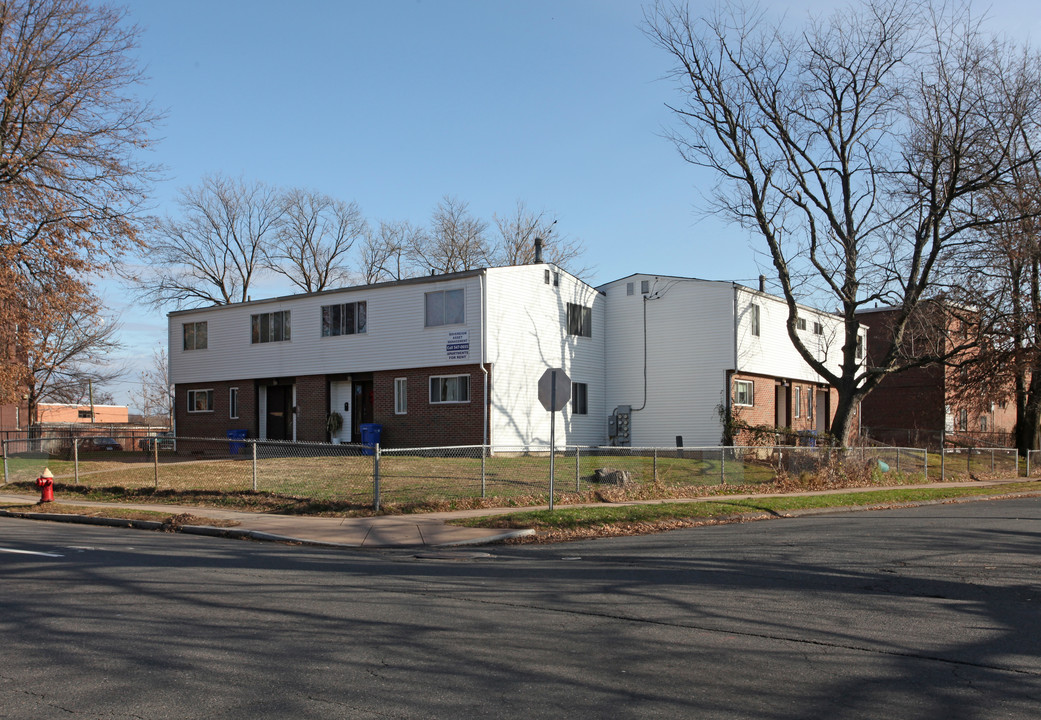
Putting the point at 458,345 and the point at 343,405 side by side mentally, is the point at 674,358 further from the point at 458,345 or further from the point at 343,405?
the point at 343,405

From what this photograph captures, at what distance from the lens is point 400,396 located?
101ft

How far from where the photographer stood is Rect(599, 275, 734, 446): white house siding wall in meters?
31.8

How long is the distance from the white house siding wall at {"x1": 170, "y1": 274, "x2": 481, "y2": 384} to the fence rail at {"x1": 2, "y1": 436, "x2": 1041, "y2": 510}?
11.4 feet

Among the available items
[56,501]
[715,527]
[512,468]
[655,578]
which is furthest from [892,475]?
[56,501]

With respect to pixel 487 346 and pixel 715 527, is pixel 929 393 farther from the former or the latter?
pixel 715 527

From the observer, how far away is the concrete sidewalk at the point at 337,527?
1362 centimetres

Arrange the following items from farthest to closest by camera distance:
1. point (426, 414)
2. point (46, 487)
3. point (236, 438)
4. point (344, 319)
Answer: point (236, 438)
point (344, 319)
point (426, 414)
point (46, 487)

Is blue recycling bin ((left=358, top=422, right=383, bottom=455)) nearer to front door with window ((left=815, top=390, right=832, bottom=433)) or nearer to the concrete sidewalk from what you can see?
the concrete sidewalk

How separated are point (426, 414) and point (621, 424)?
8.05 meters

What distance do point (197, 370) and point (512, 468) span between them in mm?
18800

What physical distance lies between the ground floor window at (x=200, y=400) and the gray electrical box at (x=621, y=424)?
1710 centimetres

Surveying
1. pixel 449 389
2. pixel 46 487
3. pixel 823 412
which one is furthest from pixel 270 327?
pixel 823 412

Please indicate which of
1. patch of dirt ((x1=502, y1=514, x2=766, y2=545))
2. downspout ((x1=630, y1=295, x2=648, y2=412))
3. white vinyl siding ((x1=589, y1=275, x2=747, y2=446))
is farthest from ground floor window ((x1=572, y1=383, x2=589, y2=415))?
patch of dirt ((x1=502, y1=514, x2=766, y2=545))

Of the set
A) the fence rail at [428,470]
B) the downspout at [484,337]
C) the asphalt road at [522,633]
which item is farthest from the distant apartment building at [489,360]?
the asphalt road at [522,633]
